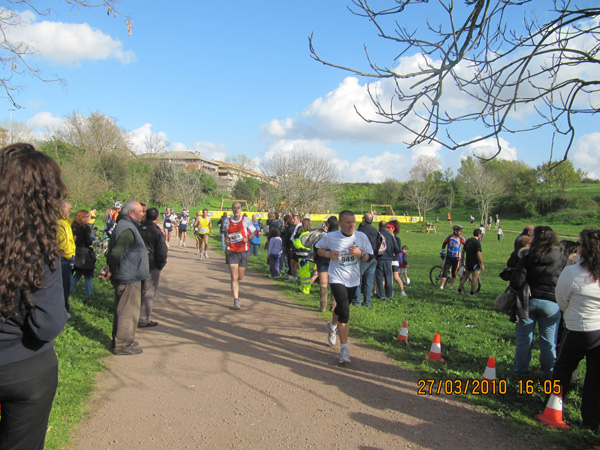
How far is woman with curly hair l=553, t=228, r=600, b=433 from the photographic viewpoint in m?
3.97

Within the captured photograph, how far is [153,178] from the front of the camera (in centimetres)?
A: 5525

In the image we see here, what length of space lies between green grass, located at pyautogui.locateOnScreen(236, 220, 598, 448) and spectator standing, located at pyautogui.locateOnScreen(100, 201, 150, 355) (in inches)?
137

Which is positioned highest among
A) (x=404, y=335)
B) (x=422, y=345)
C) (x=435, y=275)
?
(x=435, y=275)

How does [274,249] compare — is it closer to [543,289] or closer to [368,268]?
[368,268]

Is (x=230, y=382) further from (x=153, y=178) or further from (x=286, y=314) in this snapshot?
(x=153, y=178)

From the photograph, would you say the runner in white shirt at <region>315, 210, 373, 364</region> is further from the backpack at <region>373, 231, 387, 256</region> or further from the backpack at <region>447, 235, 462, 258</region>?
the backpack at <region>447, 235, 462, 258</region>

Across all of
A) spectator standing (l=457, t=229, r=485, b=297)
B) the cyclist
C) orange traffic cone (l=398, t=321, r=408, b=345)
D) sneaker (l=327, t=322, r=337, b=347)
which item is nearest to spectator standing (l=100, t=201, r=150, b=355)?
sneaker (l=327, t=322, r=337, b=347)

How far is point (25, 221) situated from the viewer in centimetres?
204

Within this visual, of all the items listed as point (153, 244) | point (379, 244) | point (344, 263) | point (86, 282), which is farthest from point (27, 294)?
point (86, 282)

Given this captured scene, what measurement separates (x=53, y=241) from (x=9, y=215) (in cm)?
23

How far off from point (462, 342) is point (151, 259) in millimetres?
5252

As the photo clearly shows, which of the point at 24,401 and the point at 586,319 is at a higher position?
the point at 586,319

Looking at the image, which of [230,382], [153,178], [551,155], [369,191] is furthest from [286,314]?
[369,191]

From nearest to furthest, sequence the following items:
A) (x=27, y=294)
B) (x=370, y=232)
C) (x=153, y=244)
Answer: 1. (x=27, y=294)
2. (x=153, y=244)
3. (x=370, y=232)
